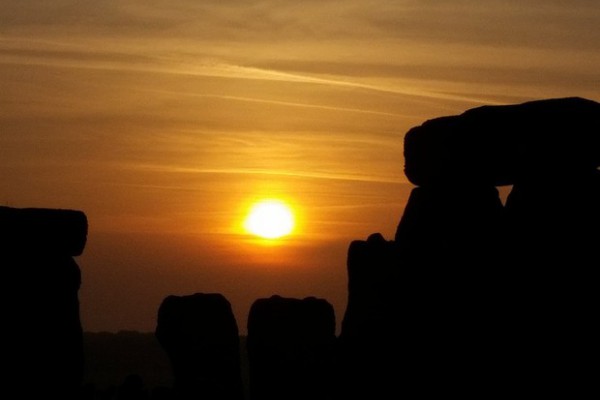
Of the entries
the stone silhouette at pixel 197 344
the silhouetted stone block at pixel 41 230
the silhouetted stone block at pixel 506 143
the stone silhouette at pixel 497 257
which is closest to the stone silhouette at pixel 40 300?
the silhouetted stone block at pixel 41 230

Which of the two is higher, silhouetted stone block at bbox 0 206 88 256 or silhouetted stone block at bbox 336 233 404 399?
silhouetted stone block at bbox 0 206 88 256

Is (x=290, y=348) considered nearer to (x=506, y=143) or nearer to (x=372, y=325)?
(x=372, y=325)

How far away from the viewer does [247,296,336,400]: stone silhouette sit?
81.7 feet

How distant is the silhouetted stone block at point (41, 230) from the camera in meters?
21.1

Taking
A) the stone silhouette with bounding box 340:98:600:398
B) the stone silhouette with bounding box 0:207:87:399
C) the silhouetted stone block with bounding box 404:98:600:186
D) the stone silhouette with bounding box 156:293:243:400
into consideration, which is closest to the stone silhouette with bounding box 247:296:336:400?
the stone silhouette with bounding box 156:293:243:400

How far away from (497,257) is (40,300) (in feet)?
20.3

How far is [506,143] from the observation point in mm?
18484

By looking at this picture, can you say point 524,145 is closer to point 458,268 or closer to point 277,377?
point 458,268

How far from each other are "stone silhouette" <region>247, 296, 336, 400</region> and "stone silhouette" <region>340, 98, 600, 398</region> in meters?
4.66

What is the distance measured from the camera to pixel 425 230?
766 inches

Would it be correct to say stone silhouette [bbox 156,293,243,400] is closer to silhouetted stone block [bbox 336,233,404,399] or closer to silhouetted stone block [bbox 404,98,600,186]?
silhouetted stone block [bbox 336,233,404,399]

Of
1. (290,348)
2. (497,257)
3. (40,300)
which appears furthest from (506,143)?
(290,348)

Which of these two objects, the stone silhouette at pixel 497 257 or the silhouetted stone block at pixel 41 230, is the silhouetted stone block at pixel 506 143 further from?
the silhouetted stone block at pixel 41 230

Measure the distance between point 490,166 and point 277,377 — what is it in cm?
731
